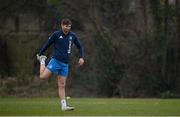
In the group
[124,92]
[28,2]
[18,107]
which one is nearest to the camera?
[18,107]

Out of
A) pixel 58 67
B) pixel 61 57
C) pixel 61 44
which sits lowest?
pixel 58 67

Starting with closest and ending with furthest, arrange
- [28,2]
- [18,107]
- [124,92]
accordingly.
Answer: [18,107]
[124,92]
[28,2]

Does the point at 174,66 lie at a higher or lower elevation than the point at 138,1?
lower

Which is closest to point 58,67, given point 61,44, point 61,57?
point 61,57

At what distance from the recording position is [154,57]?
26422mm

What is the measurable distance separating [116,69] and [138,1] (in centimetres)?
280

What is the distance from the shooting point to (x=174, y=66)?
26703mm

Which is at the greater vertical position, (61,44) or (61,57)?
(61,44)

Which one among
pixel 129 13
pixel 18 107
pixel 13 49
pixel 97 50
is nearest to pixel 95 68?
pixel 97 50

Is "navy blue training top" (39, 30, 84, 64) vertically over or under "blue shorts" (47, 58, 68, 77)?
over

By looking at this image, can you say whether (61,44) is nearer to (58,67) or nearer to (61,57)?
(61,57)

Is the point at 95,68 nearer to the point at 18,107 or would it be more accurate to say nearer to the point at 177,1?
the point at 177,1

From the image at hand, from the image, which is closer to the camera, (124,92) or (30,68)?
(124,92)

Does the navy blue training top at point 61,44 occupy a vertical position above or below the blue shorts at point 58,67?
above
